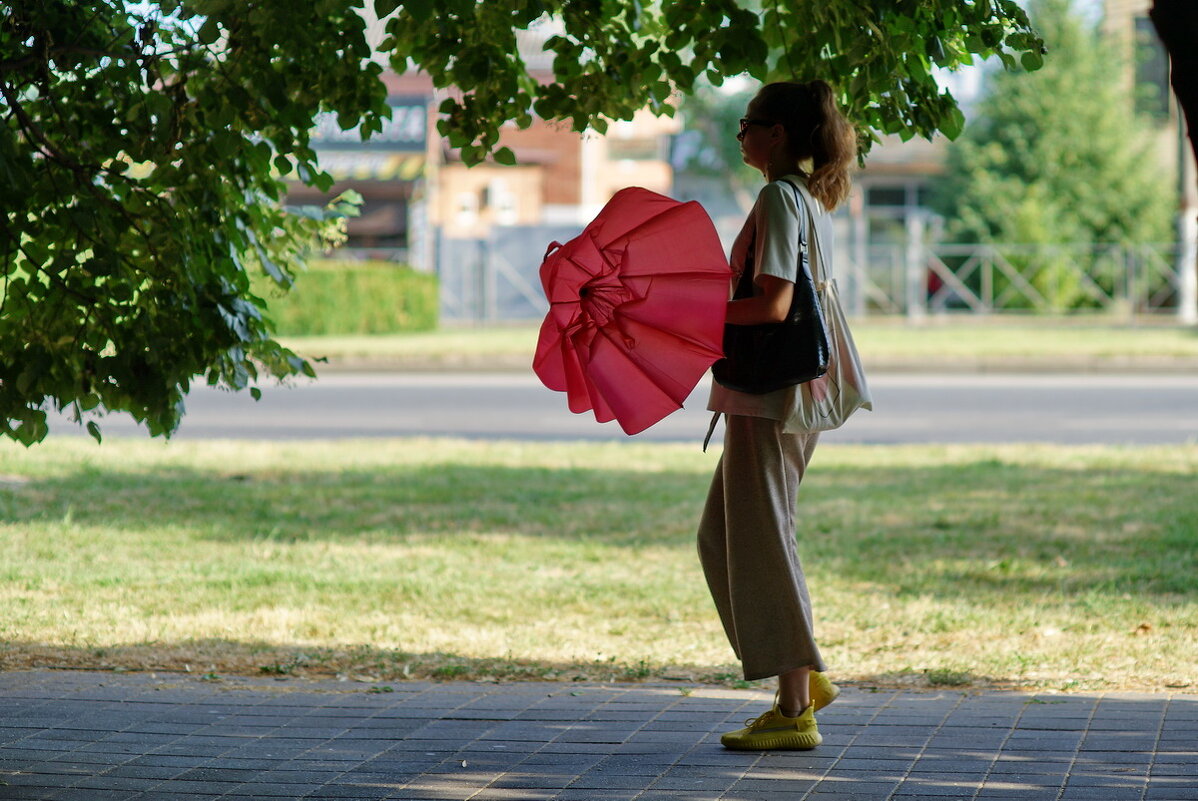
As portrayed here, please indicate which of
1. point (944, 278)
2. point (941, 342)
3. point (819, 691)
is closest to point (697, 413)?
point (941, 342)

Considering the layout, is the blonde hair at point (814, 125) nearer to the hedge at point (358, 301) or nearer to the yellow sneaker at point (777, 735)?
the yellow sneaker at point (777, 735)

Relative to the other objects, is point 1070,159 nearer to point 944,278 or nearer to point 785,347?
point 944,278

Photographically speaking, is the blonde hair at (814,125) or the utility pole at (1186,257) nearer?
the blonde hair at (814,125)

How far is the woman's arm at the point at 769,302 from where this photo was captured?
3.85 meters

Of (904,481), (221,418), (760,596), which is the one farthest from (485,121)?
(221,418)

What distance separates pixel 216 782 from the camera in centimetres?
392

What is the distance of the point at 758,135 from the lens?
405 centimetres

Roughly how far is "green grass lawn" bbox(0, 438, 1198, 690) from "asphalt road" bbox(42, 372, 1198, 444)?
7.13 ft

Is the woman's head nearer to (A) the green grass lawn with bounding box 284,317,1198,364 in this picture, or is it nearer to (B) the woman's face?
(B) the woman's face

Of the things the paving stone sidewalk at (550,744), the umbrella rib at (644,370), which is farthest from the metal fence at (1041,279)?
the umbrella rib at (644,370)

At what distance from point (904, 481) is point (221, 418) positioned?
771 cm

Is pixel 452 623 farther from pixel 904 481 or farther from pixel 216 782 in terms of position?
pixel 904 481

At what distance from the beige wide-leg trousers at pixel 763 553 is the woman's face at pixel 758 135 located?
74cm

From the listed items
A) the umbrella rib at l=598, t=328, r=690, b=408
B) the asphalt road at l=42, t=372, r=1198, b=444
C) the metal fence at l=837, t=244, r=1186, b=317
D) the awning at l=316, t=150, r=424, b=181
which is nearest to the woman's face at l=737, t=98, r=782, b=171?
the umbrella rib at l=598, t=328, r=690, b=408
